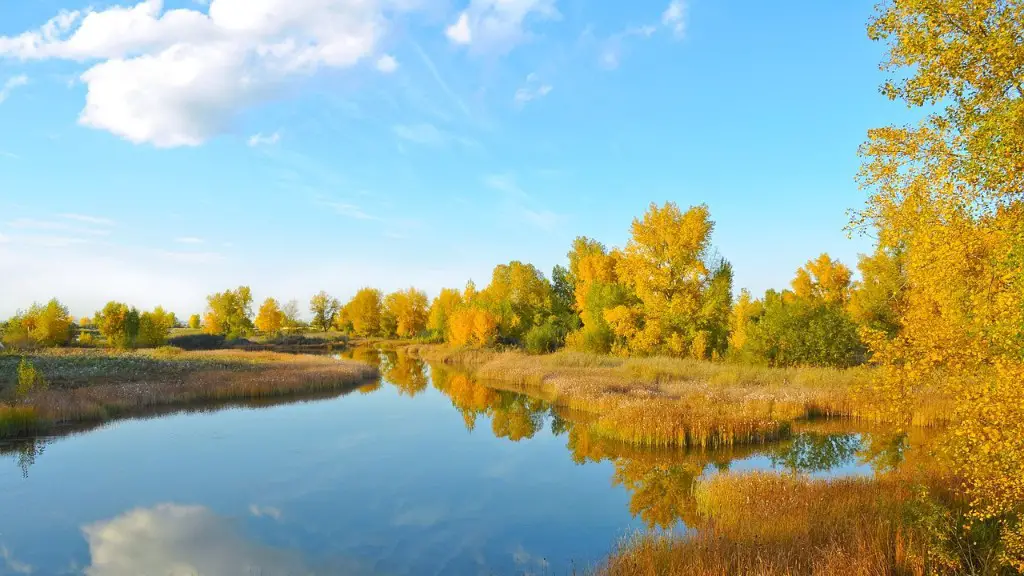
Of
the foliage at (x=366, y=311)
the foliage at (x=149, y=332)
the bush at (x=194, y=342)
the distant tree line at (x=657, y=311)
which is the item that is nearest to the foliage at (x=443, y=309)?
the distant tree line at (x=657, y=311)

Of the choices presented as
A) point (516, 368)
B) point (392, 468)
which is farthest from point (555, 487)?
point (516, 368)

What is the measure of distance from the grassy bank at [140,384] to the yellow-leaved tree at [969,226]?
29206 millimetres

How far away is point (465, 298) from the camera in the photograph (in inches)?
3364

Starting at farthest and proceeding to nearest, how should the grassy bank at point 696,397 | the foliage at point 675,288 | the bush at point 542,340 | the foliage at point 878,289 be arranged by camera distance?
the bush at point 542,340, the foliage at point 878,289, the foliage at point 675,288, the grassy bank at point 696,397

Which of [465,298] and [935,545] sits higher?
[465,298]

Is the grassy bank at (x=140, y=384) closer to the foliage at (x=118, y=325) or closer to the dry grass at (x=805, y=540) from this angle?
the foliage at (x=118, y=325)

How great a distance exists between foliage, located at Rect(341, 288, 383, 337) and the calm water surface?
254 feet

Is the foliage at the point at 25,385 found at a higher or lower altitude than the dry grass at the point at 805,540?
higher

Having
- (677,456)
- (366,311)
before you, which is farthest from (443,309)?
(677,456)

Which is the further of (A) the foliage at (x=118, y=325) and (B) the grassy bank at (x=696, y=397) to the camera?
(A) the foliage at (x=118, y=325)

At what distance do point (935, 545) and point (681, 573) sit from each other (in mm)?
4004

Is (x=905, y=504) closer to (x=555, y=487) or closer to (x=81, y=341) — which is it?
(x=555, y=487)

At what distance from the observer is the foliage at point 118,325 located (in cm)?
A: 6112

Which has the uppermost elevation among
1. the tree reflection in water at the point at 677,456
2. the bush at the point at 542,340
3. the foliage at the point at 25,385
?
A: the bush at the point at 542,340
